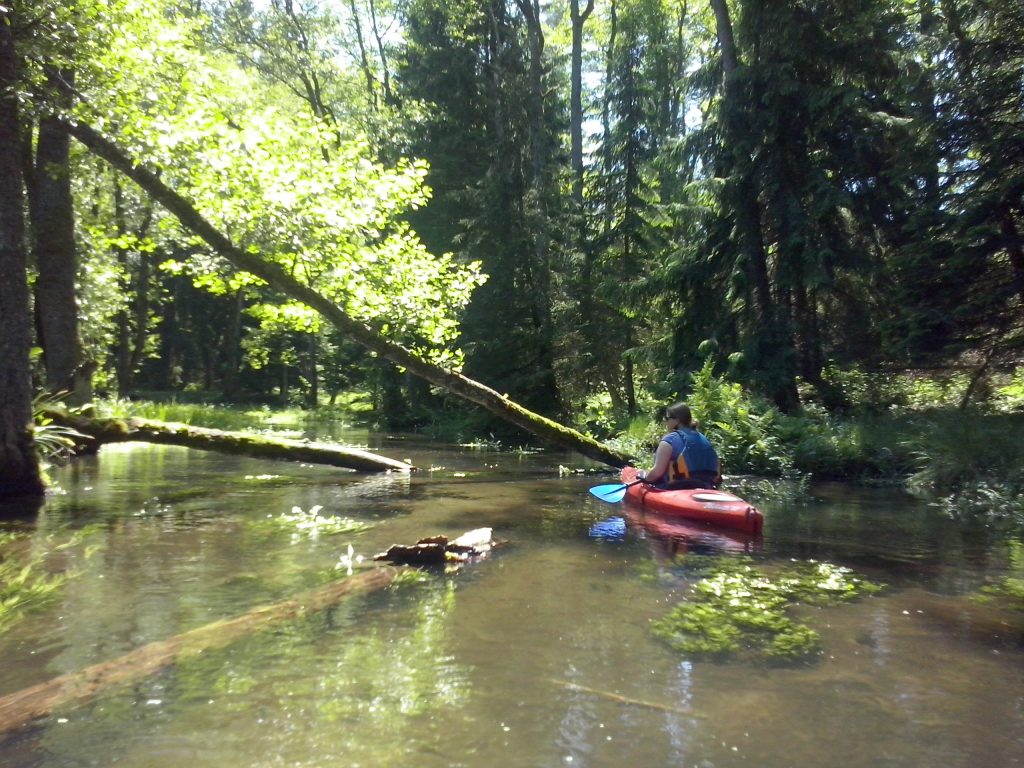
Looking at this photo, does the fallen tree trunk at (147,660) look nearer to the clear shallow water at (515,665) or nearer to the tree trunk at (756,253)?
the clear shallow water at (515,665)

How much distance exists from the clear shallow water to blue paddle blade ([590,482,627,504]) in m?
2.12

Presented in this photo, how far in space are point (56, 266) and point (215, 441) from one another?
4875 mm

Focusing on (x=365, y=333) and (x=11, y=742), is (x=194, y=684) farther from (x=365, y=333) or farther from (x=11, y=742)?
(x=365, y=333)

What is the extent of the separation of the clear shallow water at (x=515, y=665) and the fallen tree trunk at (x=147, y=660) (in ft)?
0.36

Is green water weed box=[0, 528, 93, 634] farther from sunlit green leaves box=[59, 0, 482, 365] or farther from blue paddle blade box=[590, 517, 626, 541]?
sunlit green leaves box=[59, 0, 482, 365]

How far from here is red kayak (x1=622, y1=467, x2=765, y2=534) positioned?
28.9 ft

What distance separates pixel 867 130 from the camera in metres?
17.4

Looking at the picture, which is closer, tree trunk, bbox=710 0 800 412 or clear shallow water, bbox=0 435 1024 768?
clear shallow water, bbox=0 435 1024 768

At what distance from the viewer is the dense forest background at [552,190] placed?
12641 mm

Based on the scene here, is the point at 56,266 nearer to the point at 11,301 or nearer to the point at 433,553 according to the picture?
the point at 11,301

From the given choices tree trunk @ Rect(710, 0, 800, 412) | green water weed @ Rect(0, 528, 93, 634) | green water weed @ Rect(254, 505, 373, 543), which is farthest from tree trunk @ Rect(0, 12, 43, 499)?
tree trunk @ Rect(710, 0, 800, 412)

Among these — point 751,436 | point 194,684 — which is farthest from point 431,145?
point 194,684

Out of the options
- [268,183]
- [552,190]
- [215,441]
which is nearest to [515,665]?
[215,441]

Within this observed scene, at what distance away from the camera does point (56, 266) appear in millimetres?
14578
